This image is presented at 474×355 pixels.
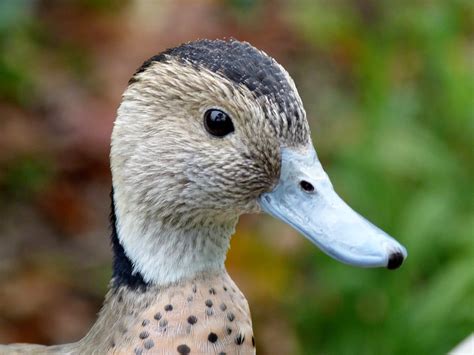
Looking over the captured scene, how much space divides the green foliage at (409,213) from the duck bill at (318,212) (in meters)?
1.10

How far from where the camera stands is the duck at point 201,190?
154cm

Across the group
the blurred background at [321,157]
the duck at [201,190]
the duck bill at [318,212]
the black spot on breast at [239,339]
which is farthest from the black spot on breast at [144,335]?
the blurred background at [321,157]

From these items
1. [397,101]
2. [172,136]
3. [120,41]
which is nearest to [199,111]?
[172,136]

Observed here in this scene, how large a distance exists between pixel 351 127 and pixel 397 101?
10.0 inches

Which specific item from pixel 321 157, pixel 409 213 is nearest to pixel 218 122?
pixel 409 213

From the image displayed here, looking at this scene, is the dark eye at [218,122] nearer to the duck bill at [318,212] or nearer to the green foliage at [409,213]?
the duck bill at [318,212]

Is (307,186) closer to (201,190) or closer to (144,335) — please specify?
(201,190)

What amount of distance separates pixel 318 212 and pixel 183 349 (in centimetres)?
30

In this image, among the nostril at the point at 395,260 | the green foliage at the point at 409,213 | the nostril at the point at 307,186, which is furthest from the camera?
the green foliage at the point at 409,213

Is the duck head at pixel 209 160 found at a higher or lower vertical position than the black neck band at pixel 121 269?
higher

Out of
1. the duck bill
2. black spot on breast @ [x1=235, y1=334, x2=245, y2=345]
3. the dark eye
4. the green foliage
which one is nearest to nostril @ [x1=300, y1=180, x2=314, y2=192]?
the duck bill

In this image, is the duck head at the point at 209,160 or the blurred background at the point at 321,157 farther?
the blurred background at the point at 321,157

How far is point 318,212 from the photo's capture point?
1.55m

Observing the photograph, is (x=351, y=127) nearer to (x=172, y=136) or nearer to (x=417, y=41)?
(x=417, y=41)
